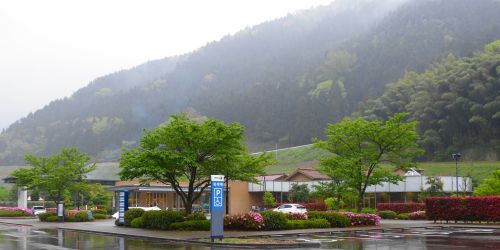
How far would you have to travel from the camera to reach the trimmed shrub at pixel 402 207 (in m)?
51.3

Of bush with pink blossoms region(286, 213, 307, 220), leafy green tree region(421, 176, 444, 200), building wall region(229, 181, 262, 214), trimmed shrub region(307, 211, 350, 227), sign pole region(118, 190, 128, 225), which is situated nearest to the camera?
bush with pink blossoms region(286, 213, 307, 220)

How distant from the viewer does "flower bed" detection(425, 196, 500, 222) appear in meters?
37.7

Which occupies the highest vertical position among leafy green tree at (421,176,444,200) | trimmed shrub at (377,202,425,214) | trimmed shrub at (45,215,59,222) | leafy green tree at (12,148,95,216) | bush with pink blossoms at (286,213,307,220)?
leafy green tree at (12,148,95,216)

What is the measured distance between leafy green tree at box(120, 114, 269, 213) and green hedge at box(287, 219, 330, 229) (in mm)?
3442

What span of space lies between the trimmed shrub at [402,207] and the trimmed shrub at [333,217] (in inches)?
791

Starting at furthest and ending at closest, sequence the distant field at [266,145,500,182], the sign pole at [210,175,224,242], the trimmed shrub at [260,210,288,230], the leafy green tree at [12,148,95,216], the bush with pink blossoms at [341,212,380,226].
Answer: the distant field at [266,145,500,182] < the leafy green tree at [12,148,95,216] < the bush with pink blossoms at [341,212,380,226] < the trimmed shrub at [260,210,288,230] < the sign pole at [210,175,224,242]

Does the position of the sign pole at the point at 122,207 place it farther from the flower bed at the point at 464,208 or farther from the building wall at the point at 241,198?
the building wall at the point at 241,198

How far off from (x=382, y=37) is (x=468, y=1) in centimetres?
3087

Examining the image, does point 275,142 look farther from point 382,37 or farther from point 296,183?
point 296,183

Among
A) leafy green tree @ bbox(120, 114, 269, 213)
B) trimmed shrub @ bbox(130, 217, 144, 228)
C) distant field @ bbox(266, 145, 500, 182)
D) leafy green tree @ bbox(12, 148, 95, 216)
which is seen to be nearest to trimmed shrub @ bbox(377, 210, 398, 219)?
distant field @ bbox(266, 145, 500, 182)

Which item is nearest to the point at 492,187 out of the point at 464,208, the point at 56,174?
the point at 464,208

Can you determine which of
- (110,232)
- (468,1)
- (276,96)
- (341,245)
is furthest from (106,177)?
(468,1)

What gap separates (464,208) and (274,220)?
16.8 m

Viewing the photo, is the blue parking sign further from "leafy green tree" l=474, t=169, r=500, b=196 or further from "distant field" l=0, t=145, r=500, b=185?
"leafy green tree" l=474, t=169, r=500, b=196
